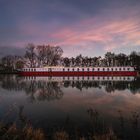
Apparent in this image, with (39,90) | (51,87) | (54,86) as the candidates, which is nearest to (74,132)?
(39,90)

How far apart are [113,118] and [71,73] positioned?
228ft

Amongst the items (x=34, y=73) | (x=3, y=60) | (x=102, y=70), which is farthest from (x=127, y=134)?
(x=3, y=60)

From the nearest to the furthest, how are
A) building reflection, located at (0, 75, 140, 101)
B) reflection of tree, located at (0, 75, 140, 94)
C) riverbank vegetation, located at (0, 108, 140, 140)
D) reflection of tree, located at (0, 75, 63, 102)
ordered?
riverbank vegetation, located at (0, 108, 140, 140), reflection of tree, located at (0, 75, 63, 102), reflection of tree, located at (0, 75, 140, 94), building reflection, located at (0, 75, 140, 101)

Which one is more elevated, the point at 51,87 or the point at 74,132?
the point at 74,132

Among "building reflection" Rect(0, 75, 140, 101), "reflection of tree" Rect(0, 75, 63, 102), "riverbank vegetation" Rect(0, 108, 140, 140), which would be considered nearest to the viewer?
"riverbank vegetation" Rect(0, 108, 140, 140)

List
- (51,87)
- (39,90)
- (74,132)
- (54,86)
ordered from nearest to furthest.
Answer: (74,132), (39,90), (51,87), (54,86)

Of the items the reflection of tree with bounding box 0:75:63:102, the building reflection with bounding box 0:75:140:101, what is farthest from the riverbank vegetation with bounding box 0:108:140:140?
the building reflection with bounding box 0:75:140:101

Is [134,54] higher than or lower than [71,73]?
higher

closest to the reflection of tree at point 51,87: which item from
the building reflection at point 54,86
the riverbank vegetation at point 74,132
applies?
the building reflection at point 54,86

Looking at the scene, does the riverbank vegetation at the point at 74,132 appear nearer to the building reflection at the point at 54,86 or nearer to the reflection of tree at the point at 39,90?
the reflection of tree at the point at 39,90

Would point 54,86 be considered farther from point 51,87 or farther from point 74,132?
point 74,132

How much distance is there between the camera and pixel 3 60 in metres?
135

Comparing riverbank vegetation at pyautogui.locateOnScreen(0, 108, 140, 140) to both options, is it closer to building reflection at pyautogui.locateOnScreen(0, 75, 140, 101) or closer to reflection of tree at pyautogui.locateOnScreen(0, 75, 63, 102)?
reflection of tree at pyautogui.locateOnScreen(0, 75, 63, 102)

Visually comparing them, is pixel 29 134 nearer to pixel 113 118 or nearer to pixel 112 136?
pixel 112 136
